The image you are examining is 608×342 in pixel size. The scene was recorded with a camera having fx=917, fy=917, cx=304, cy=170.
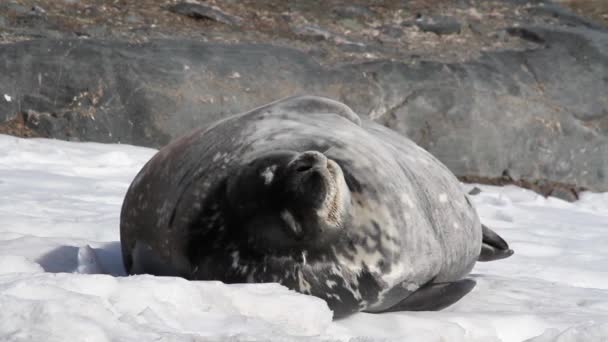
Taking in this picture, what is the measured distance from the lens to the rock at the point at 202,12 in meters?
7.63

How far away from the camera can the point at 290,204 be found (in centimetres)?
229

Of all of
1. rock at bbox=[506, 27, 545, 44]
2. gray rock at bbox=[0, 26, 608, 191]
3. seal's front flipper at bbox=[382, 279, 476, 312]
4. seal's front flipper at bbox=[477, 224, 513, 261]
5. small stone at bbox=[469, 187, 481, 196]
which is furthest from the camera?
rock at bbox=[506, 27, 545, 44]

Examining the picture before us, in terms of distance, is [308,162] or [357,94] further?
[357,94]

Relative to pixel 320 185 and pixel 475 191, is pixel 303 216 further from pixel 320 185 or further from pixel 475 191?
pixel 475 191

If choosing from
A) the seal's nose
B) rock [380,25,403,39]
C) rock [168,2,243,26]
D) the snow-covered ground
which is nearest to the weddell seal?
the seal's nose

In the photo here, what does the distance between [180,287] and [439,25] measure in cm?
644

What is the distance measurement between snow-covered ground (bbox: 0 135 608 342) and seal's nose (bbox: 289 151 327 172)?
0.30 metres

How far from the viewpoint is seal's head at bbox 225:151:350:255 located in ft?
7.41

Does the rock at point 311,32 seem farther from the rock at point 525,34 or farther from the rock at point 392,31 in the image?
the rock at point 525,34

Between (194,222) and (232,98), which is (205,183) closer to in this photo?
(194,222)

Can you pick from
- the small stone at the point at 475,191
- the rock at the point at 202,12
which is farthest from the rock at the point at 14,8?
the small stone at the point at 475,191

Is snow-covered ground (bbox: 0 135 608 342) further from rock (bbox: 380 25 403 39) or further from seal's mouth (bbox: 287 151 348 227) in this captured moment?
rock (bbox: 380 25 403 39)

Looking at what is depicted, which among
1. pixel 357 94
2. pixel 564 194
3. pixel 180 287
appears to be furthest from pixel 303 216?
pixel 564 194

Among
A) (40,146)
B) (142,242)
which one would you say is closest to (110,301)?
(142,242)
